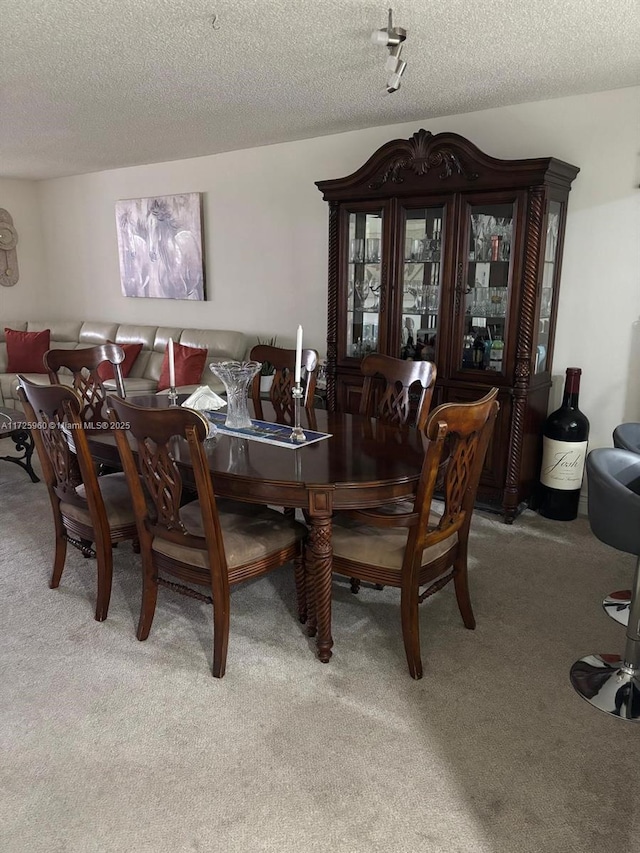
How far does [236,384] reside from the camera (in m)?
2.63

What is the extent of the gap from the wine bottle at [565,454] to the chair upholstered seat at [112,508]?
7.77 ft

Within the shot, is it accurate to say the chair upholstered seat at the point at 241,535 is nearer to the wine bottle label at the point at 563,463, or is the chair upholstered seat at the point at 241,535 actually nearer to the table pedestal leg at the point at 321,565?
the table pedestal leg at the point at 321,565

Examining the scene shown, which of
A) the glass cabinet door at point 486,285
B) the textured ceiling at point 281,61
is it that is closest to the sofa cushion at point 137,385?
the textured ceiling at point 281,61

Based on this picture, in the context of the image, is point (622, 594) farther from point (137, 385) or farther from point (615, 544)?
point (137, 385)

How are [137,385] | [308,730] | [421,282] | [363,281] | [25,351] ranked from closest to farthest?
1. [308,730]
2. [421,282]
3. [363,281]
4. [137,385]
5. [25,351]

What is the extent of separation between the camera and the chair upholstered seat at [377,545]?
7.27 ft

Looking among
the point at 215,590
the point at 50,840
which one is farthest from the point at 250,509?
the point at 50,840

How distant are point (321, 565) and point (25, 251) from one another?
20.4 feet

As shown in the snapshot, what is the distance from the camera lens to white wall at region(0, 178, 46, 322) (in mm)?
6715

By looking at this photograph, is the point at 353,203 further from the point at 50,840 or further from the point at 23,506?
the point at 50,840

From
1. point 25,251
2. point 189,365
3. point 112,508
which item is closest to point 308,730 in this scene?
point 112,508

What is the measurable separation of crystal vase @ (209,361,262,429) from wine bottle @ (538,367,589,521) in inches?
72.7

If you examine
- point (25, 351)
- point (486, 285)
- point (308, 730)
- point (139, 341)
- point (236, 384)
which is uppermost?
point (486, 285)

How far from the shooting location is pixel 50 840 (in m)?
1.62
